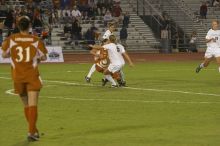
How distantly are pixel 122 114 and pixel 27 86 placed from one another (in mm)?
3816

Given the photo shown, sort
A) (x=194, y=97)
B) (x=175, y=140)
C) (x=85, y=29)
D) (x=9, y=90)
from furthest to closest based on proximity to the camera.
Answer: (x=85, y=29) < (x=9, y=90) < (x=194, y=97) < (x=175, y=140)

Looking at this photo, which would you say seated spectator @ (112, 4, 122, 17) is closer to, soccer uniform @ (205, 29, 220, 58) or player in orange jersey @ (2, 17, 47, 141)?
soccer uniform @ (205, 29, 220, 58)

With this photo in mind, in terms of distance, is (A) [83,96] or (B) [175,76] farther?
(B) [175,76]

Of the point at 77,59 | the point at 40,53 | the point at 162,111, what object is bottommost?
the point at 77,59

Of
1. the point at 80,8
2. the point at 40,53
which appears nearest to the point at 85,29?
the point at 80,8

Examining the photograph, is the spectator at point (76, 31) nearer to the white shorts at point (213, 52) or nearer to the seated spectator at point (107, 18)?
the seated spectator at point (107, 18)

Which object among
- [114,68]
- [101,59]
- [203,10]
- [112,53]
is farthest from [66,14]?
[114,68]

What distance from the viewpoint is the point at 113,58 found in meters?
20.7

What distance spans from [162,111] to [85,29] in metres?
28.9

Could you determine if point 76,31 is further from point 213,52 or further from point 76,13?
point 213,52

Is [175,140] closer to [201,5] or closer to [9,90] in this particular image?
[9,90]

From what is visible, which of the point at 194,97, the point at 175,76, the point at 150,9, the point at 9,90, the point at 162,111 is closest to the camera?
the point at 162,111

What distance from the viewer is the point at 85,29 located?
4306cm

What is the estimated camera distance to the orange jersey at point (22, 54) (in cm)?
1072
